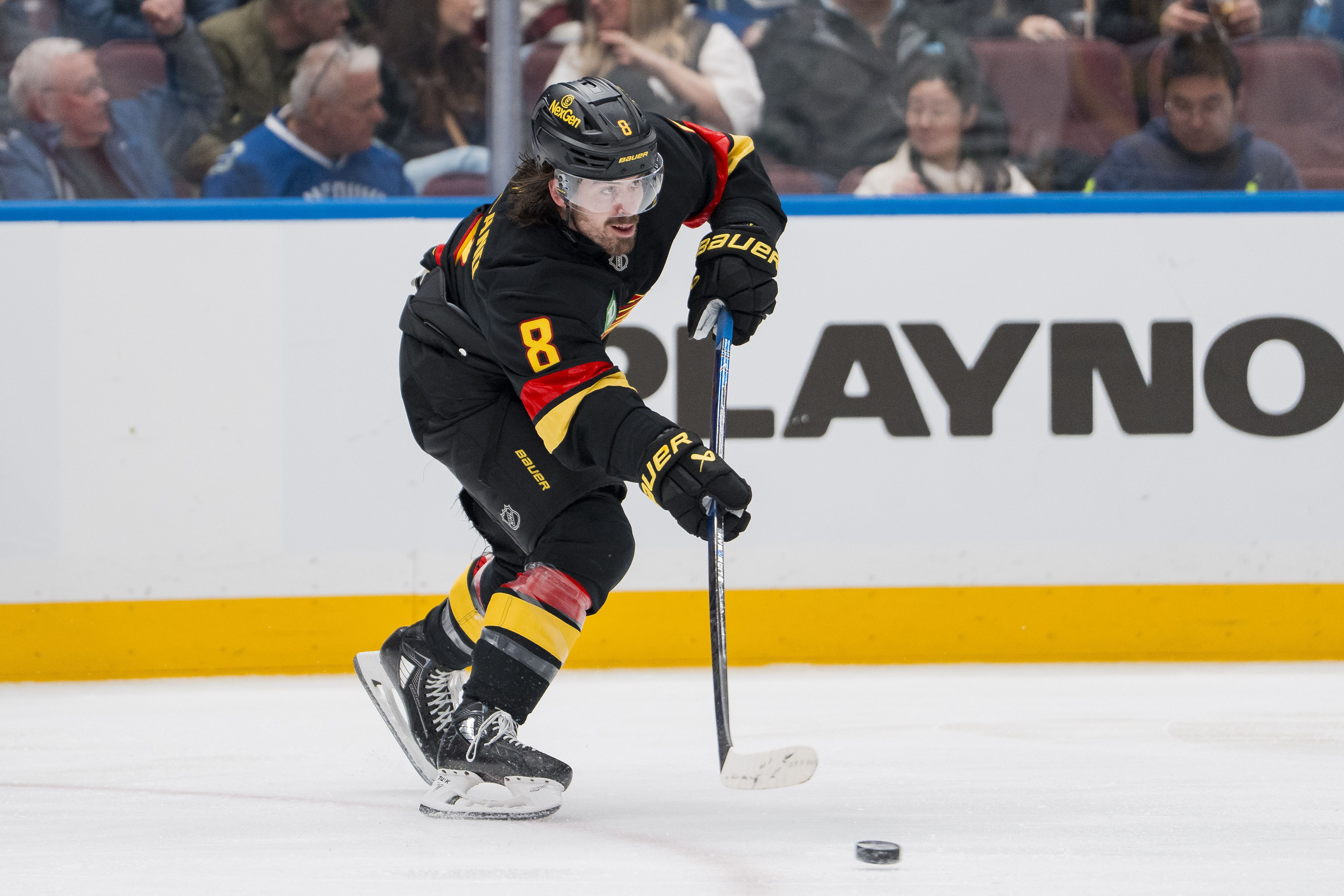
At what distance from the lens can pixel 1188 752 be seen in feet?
9.25

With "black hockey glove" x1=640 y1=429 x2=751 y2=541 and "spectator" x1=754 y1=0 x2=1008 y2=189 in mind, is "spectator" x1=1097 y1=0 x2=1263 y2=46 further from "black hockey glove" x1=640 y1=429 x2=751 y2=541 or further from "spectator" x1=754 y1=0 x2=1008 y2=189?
"black hockey glove" x1=640 y1=429 x2=751 y2=541

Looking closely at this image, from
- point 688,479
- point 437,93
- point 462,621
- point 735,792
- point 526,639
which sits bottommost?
point 735,792

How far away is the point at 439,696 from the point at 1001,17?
2218mm

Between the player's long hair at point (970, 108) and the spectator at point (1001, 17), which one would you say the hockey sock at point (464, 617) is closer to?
the player's long hair at point (970, 108)

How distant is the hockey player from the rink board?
0.91 metres

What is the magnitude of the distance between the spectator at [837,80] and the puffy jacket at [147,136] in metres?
1.33

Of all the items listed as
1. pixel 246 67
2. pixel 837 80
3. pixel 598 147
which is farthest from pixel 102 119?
pixel 598 147

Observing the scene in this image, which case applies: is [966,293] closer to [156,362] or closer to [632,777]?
[632,777]

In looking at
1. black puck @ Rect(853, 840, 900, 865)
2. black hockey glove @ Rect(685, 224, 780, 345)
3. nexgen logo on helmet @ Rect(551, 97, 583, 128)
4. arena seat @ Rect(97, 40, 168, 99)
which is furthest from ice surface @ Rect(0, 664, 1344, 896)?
arena seat @ Rect(97, 40, 168, 99)

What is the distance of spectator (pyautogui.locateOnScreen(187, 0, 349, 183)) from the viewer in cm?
368

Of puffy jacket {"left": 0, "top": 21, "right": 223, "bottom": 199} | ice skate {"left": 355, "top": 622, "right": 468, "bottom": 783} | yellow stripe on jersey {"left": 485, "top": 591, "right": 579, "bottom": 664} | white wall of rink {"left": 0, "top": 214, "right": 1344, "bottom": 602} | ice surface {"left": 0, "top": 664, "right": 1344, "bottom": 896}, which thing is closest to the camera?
ice surface {"left": 0, "top": 664, "right": 1344, "bottom": 896}

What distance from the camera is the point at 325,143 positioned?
3.69m

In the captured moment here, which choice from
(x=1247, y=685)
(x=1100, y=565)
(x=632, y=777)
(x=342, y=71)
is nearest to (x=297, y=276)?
(x=342, y=71)

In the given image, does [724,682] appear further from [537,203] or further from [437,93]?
[437,93]
